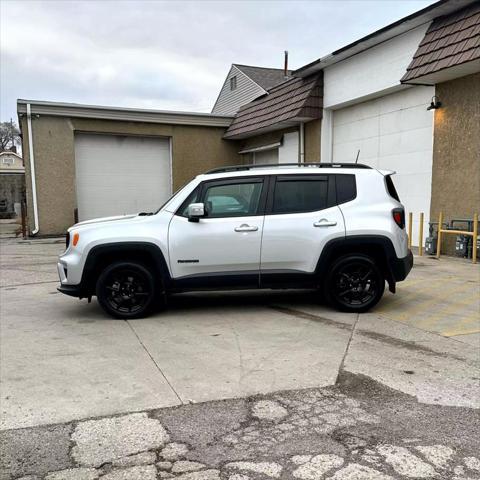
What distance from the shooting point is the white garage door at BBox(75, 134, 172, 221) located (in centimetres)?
1789

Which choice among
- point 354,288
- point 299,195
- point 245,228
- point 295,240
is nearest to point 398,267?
point 354,288

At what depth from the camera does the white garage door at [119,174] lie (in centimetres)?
1789

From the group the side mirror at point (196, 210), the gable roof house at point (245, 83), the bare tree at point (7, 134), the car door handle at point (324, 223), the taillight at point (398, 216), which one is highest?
the bare tree at point (7, 134)

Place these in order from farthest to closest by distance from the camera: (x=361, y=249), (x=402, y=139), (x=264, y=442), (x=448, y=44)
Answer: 1. (x=402, y=139)
2. (x=448, y=44)
3. (x=361, y=249)
4. (x=264, y=442)

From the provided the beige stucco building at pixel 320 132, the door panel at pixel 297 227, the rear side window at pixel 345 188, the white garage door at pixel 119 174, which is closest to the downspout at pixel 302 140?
the beige stucco building at pixel 320 132

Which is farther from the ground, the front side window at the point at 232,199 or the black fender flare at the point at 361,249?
the front side window at the point at 232,199

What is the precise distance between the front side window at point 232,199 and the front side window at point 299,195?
27 centimetres

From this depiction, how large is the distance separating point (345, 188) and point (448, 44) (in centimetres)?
552

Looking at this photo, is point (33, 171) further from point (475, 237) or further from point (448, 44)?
point (475, 237)

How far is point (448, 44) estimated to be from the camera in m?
9.88

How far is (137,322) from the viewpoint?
608cm

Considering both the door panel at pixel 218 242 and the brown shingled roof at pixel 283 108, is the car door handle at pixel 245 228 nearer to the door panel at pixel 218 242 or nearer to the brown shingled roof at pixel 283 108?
the door panel at pixel 218 242

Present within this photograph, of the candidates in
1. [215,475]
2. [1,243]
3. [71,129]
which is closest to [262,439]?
[215,475]

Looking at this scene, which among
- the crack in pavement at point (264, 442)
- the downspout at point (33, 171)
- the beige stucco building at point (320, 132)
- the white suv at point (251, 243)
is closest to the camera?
the crack in pavement at point (264, 442)
